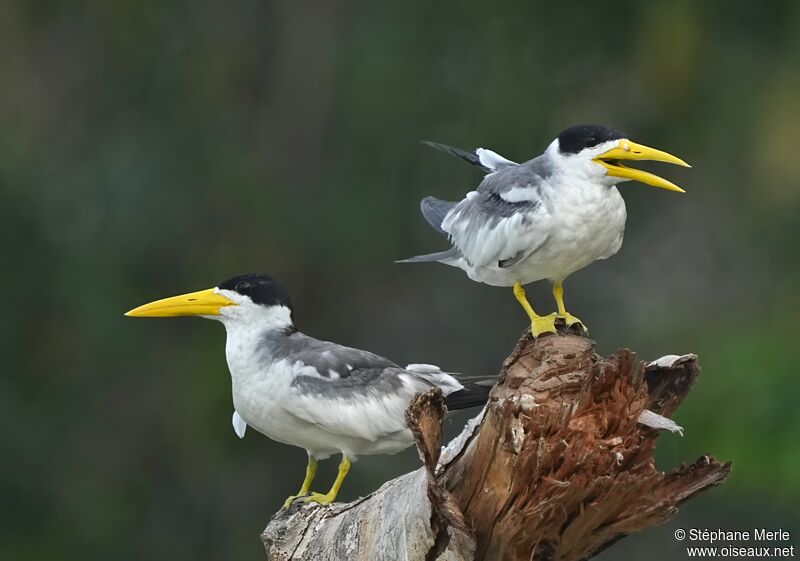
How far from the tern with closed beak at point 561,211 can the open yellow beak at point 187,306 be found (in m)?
1.30

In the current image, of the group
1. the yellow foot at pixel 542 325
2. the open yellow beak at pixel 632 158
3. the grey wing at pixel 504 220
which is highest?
the open yellow beak at pixel 632 158

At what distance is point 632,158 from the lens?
6008 millimetres

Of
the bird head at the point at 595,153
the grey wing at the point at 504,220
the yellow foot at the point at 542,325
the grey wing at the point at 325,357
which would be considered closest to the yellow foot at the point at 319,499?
the grey wing at the point at 325,357

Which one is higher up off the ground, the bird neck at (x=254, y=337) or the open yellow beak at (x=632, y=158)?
the open yellow beak at (x=632, y=158)

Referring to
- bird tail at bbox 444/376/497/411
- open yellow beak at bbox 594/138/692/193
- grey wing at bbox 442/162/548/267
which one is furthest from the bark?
bird tail at bbox 444/376/497/411

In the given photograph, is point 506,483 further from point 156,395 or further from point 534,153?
point 156,395

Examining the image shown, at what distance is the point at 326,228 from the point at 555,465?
31.6 feet

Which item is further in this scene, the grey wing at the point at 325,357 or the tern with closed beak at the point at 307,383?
the grey wing at the point at 325,357

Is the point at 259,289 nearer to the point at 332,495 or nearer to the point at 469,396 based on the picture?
the point at 332,495

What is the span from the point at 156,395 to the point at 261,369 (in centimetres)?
843

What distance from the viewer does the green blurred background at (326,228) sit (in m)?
13.8

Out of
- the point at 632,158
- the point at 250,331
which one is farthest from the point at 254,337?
the point at 632,158

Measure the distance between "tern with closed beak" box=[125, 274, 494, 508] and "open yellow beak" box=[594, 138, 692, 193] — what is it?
108 centimetres

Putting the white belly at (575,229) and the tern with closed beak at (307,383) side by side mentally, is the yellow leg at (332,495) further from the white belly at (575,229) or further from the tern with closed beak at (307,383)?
the white belly at (575,229)
